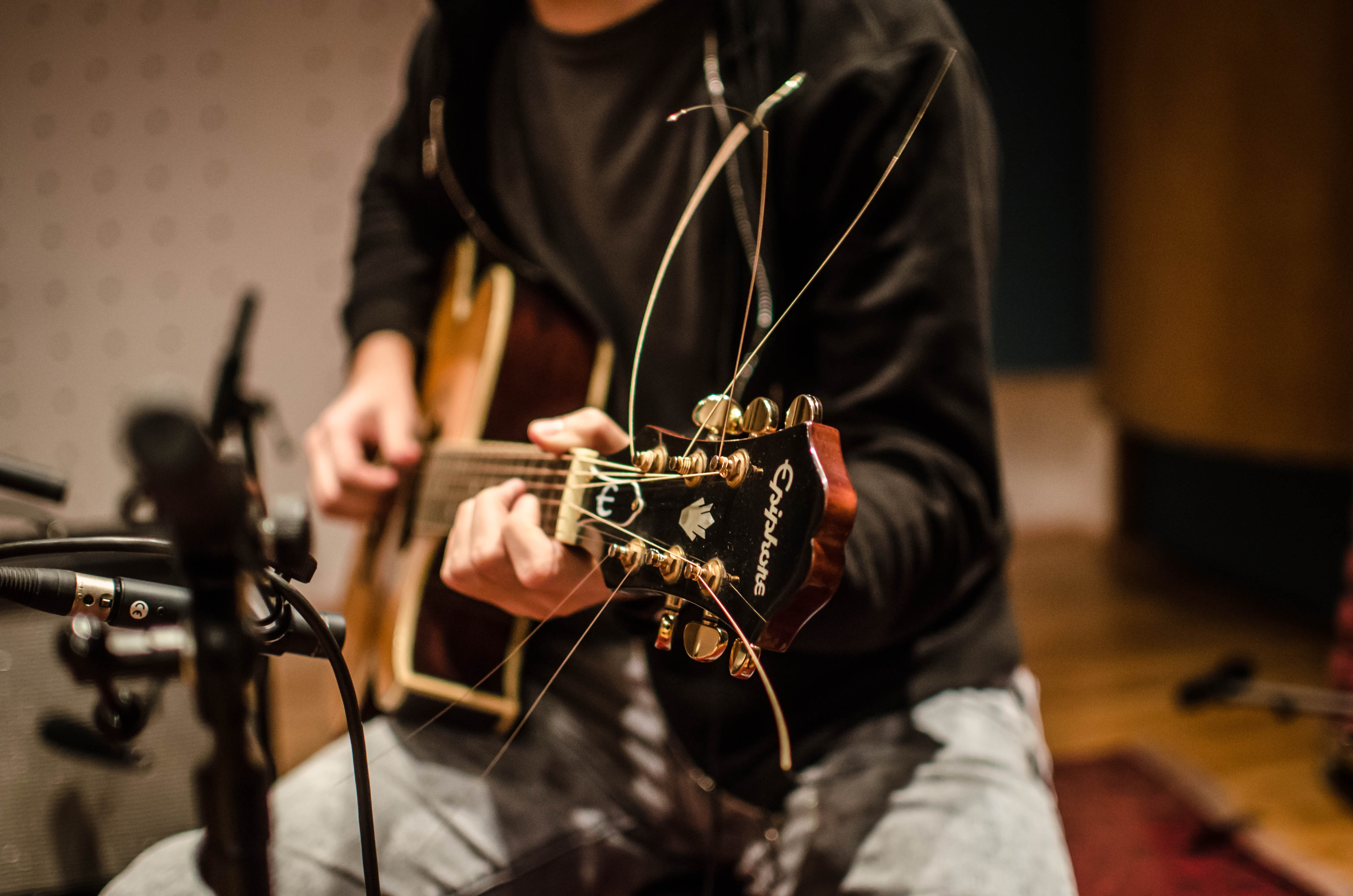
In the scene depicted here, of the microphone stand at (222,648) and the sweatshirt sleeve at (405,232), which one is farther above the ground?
the sweatshirt sleeve at (405,232)

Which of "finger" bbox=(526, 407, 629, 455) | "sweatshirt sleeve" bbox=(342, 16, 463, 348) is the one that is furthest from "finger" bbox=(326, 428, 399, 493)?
"finger" bbox=(526, 407, 629, 455)

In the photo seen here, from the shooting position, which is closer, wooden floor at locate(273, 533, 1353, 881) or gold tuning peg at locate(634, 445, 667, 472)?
gold tuning peg at locate(634, 445, 667, 472)

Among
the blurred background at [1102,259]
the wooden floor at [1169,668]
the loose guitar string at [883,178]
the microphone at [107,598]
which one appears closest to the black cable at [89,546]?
the microphone at [107,598]

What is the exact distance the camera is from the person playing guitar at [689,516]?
1.71 feet

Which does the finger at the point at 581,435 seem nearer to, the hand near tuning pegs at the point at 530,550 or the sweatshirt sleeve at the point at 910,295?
the hand near tuning pegs at the point at 530,550

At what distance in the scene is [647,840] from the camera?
69cm

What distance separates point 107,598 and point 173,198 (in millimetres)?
1918

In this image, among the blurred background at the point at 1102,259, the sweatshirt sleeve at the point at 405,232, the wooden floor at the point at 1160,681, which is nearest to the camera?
the sweatshirt sleeve at the point at 405,232

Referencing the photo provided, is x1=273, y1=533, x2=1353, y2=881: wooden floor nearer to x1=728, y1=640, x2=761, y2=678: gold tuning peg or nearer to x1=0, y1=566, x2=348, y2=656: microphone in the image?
x1=0, y1=566, x2=348, y2=656: microphone

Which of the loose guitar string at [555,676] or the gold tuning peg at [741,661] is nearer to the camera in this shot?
the gold tuning peg at [741,661]

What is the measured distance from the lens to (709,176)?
0.59 meters

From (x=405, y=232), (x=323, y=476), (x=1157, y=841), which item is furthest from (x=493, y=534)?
(x=1157, y=841)

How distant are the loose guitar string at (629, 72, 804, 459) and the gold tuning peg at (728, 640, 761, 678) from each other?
9.2 inches

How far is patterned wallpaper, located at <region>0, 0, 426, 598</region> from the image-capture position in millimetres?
1824
